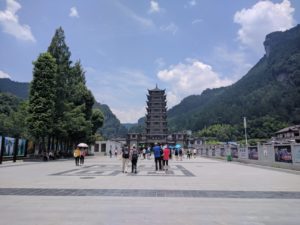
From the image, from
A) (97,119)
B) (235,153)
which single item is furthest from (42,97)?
(97,119)

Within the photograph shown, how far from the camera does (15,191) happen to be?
360 inches

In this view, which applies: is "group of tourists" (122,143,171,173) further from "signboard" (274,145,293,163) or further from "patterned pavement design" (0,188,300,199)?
"signboard" (274,145,293,163)

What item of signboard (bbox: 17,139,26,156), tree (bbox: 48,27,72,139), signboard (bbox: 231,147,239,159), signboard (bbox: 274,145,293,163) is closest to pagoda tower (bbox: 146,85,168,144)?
tree (bbox: 48,27,72,139)

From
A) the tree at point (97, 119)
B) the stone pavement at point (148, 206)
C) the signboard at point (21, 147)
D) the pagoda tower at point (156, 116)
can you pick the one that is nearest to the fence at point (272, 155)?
the stone pavement at point (148, 206)

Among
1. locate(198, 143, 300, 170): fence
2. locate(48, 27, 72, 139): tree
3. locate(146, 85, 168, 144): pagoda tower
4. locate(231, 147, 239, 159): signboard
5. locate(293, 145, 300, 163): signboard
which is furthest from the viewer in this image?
locate(146, 85, 168, 144): pagoda tower

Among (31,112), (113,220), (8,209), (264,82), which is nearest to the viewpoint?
(113,220)

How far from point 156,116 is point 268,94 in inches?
2599

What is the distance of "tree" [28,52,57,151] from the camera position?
30391mm

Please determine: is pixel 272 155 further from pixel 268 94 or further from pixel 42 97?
pixel 268 94

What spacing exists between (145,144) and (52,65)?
69.7 m

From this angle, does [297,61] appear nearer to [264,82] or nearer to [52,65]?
[264,82]

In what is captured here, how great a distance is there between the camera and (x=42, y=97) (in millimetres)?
31172

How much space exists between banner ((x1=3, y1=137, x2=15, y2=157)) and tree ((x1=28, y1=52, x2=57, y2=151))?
3.80 meters

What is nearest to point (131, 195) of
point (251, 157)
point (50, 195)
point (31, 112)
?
point (50, 195)
